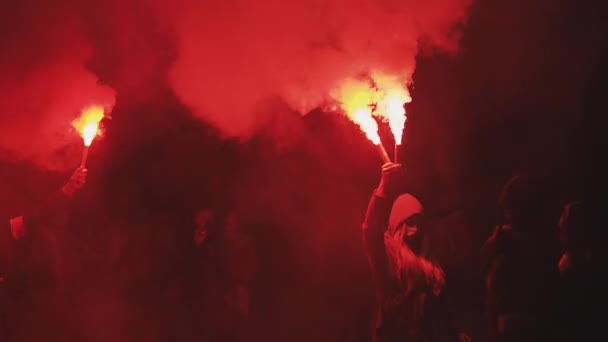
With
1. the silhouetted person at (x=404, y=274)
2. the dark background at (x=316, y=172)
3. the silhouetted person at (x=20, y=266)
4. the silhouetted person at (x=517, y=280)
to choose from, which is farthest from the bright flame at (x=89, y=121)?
the silhouetted person at (x=517, y=280)

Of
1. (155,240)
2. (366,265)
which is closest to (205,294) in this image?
(155,240)

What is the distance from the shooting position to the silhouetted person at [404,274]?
5.79 meters

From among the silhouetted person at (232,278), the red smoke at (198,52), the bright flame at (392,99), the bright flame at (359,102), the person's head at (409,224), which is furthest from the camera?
the red smoke at (198,52)

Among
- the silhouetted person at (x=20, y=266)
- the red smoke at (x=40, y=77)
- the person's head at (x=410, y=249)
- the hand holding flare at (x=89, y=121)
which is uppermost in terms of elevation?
the red smoke at (x=40, y=77)

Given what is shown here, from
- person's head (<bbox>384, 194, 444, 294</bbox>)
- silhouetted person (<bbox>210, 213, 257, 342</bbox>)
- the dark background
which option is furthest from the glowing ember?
silhouetted person (<bbox>210, 213, 257, 342</bbox>)

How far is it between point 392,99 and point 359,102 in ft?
1.27

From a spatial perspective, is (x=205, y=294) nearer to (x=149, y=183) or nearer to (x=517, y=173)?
(x=149, y=183)

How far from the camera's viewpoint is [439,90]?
7.81 m

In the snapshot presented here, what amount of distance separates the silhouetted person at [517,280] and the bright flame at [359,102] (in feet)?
5.03

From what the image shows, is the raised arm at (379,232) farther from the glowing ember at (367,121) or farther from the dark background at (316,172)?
the dark background at (316,172)

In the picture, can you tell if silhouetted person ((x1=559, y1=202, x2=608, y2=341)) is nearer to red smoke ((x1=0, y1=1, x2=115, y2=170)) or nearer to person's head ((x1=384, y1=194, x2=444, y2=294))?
person's head ((x1=384, y1=194, x2=444, y2=294))

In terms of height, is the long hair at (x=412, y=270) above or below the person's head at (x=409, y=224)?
below

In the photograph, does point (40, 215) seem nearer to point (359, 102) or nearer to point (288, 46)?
point (288, 46)

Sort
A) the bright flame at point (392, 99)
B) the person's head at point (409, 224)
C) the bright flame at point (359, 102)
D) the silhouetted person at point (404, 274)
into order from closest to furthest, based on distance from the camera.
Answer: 1. the silhouetted person at point (404, 274)
2. the person's head at point (409, 224)
3. the bright flame at point (392, 99)
4. the bright flame at point (359, 102)
